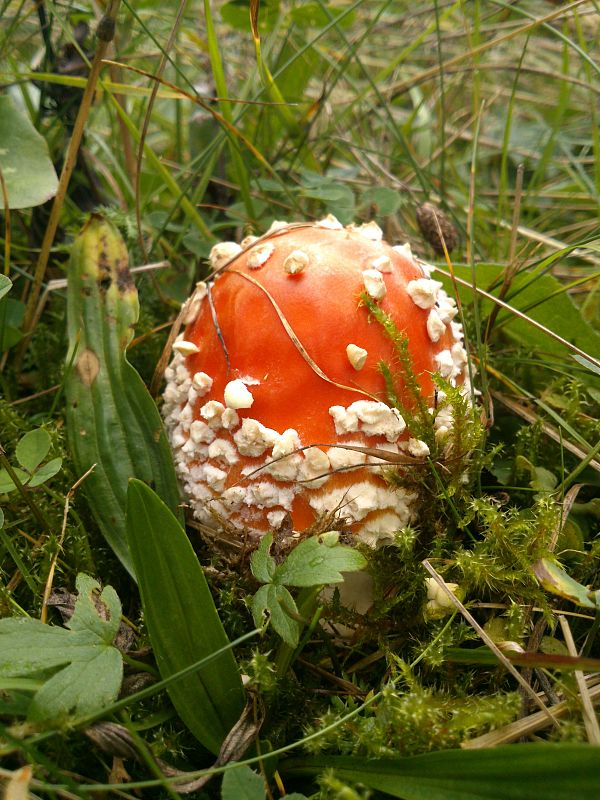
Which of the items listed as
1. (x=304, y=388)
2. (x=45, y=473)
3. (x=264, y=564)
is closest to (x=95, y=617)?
(x=264, y=564)

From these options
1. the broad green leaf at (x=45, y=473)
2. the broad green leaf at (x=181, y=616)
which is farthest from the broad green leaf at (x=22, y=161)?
the broad green leaf at (x=181, y=616)

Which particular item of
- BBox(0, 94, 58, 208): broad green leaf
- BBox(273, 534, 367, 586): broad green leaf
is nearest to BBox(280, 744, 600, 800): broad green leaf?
BBox(273, 534, 367, 586): broad green leaf

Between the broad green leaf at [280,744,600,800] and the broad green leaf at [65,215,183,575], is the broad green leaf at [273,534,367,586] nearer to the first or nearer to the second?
the broad green leaf at [280,744,600,800]

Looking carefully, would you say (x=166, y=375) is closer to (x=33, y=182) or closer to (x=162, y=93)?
(x=33, y=182)

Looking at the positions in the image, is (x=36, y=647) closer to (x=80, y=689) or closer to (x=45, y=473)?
(x=80, y=689)

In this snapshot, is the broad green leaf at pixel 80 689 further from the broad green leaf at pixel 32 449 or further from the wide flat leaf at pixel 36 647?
the broad green leaf at pixel 32 449
